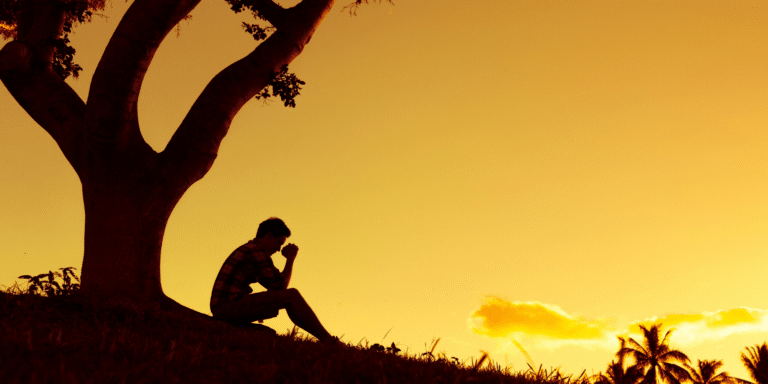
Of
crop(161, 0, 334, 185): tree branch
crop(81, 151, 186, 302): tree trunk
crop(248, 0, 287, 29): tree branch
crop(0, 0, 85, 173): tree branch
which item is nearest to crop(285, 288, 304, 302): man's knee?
crop(81, 151, 186, 302): tree trunk

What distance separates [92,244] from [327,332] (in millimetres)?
3501

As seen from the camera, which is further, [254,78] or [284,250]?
[254,78]

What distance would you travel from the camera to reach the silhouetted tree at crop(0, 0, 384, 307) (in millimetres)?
7836

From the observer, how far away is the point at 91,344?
4.25 m

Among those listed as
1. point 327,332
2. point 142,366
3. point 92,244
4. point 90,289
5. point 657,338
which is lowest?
point 142,366

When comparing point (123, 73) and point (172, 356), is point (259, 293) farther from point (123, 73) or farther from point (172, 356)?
point (123, 73)

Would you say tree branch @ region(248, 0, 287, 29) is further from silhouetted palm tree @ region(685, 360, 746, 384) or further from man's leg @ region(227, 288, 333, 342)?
silhouetted palm tree @ region(685, 360, 746, 384)

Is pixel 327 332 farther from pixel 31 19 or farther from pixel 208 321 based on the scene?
pixel 31 19

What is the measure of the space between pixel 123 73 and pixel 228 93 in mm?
1372

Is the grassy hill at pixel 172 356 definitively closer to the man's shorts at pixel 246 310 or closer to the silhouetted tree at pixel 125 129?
the man's shorts at pixel 246 310

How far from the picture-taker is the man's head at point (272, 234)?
6930 mm

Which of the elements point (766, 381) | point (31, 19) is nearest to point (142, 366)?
point (31, 19)

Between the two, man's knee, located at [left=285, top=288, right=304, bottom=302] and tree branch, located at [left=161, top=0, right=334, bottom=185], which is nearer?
man's knee, located at [left=285, top=288, right=304, bottom=302]

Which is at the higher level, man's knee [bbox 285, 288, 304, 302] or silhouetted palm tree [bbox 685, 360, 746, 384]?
silhouetted palm tree [bbox 685, 360, 746, 384]
